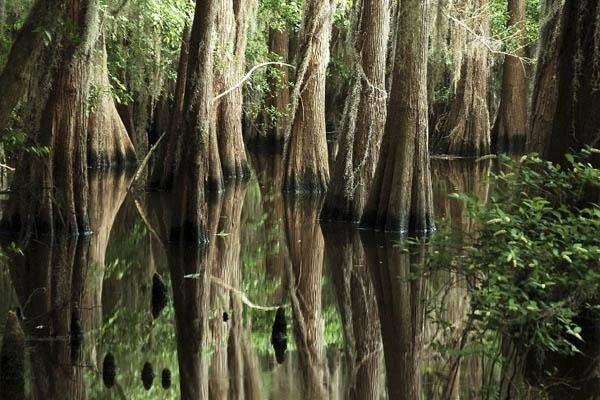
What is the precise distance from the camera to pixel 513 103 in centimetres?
2867

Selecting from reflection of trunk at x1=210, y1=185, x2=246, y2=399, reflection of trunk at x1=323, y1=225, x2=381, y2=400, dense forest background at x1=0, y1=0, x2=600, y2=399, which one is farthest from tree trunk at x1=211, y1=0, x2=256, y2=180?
reflection of trunk at x1=323, y1=225, x2=381, y2=400

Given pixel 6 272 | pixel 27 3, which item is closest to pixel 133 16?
pixel 27 3

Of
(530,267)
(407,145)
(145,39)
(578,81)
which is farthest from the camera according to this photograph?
(145,39)

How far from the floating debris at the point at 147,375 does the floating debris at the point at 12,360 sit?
0.84m

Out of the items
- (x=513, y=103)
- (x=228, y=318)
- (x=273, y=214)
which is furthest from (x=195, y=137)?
(x=513, y=103)

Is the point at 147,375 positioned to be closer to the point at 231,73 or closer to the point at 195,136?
the point at 195,136

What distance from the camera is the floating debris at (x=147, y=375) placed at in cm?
728

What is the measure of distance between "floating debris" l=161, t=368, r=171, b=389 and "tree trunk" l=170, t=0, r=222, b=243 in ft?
19.3

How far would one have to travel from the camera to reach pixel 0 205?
16.9 m

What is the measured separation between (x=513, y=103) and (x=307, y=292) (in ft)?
62.3

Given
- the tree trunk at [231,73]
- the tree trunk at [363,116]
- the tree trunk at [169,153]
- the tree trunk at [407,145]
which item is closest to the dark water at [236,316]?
the tree trunk at [407,145]

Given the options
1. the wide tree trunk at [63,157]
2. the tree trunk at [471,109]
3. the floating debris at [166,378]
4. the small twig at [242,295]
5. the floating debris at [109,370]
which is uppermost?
the tree trunk at [471,109]

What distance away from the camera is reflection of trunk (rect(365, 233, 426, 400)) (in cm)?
734

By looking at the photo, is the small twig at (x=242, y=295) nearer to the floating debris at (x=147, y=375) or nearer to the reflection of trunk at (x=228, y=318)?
the reflection of trunk at (x=228, y=318)
